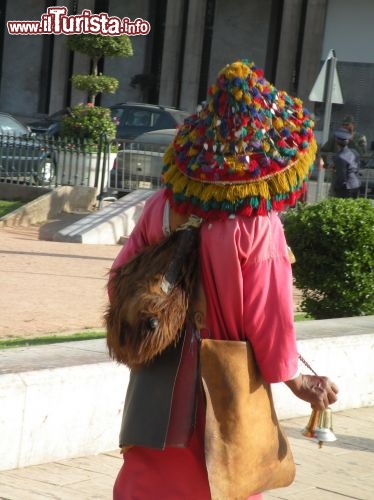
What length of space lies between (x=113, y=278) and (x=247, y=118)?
2.15 ft

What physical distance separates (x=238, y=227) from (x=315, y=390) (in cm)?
58

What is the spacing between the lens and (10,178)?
19031 millimetres

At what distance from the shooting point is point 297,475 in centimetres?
540

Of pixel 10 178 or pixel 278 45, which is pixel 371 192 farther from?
pixel 278 45

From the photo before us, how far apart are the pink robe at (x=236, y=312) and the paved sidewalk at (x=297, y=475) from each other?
1.57 meters

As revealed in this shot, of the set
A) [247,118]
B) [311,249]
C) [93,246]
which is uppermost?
[247,118]

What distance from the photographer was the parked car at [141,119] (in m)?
23.6

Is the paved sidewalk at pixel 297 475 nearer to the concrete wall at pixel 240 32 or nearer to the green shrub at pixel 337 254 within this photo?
the green shrub at pixel 337 254

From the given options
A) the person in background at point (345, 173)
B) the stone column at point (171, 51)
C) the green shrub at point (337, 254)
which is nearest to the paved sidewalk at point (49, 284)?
the green shrub at point (337, 254)

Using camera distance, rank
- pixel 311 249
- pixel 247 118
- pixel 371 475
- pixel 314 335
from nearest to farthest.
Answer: pixel 247 118, pixel 371 475, pixel 314 335, pixel 311 249

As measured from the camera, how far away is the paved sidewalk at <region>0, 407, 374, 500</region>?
480 cm

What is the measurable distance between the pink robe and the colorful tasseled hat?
2.9 inches

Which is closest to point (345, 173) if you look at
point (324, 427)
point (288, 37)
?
point (324, 427)

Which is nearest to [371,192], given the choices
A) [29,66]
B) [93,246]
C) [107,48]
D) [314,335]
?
[107,48]
